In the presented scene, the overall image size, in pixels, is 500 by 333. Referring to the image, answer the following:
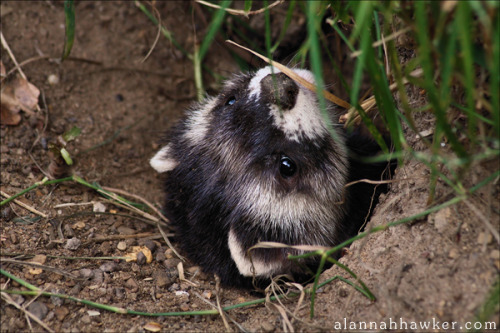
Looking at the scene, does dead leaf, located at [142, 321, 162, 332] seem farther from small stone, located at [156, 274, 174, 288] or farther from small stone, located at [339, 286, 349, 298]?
small stone, located at [339, 286, 349, 298]

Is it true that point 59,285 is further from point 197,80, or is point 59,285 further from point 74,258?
point 197,80

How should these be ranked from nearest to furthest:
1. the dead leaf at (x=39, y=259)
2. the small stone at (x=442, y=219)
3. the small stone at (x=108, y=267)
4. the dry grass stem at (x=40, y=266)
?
the small stone at (x=442, y=219), the dry grass stem at (x=40, y=266), the dead leaf at (x=39, y=259), the small stone at (x=108, y=267)

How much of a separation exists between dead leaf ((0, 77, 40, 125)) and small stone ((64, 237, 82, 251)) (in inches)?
68.7

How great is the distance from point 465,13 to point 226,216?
248 cm

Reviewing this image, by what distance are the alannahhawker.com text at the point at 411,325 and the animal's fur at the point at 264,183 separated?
955mm

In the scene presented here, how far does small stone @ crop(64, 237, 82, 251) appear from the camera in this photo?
3861mm

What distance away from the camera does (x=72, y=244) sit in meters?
3.88


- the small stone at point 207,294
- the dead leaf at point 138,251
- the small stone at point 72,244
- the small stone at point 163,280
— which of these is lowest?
the dead leaf at point 138,251

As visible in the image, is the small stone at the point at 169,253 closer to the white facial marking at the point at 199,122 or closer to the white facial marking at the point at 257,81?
the white facial marking at the point at 199,122

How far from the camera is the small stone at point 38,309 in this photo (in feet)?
10.2

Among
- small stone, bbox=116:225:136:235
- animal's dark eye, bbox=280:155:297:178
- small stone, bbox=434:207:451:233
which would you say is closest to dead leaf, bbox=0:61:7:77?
small stone, bbox=116:225:136:235

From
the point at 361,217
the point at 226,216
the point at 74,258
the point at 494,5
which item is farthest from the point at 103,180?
the point at 494,5

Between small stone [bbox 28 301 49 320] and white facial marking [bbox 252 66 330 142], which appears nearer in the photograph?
small stone [bbox 28 301 49 320]

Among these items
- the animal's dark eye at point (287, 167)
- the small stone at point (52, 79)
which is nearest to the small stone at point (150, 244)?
the animal's dark eye at point (287, 167)
